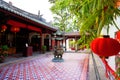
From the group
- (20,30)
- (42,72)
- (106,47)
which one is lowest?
(42,72)

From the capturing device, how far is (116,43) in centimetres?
101

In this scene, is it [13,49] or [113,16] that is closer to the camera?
[113,16]

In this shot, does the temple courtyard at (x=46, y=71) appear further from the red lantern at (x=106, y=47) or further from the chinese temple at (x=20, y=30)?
the red lantern at (x=106, y=47)

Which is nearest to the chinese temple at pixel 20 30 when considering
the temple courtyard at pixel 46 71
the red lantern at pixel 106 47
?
the temple courtyard at pixel 46 71

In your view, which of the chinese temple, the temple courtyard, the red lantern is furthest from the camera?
the chinese temple

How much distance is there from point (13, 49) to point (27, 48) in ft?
7.70

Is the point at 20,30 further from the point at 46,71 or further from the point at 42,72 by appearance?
the point at 42,72

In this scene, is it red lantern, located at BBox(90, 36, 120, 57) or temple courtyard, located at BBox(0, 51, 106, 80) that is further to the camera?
temple courtyard, located at BBox(0, 51, 106, 80)

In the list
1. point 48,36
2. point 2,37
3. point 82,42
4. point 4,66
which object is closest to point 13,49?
point 2,37

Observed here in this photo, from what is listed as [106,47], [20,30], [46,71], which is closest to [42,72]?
[46,71]

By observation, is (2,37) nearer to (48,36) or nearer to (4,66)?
(4,66)

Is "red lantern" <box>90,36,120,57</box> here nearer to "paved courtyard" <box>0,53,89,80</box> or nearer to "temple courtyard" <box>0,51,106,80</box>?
"temple courtyard" <box>0,51,106,80</box>

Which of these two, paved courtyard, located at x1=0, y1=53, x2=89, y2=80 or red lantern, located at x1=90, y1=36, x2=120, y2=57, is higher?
red lantern, located at x1=90, y1=36, x2=120, y2=57

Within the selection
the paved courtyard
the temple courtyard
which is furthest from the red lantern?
the paved courtyard
